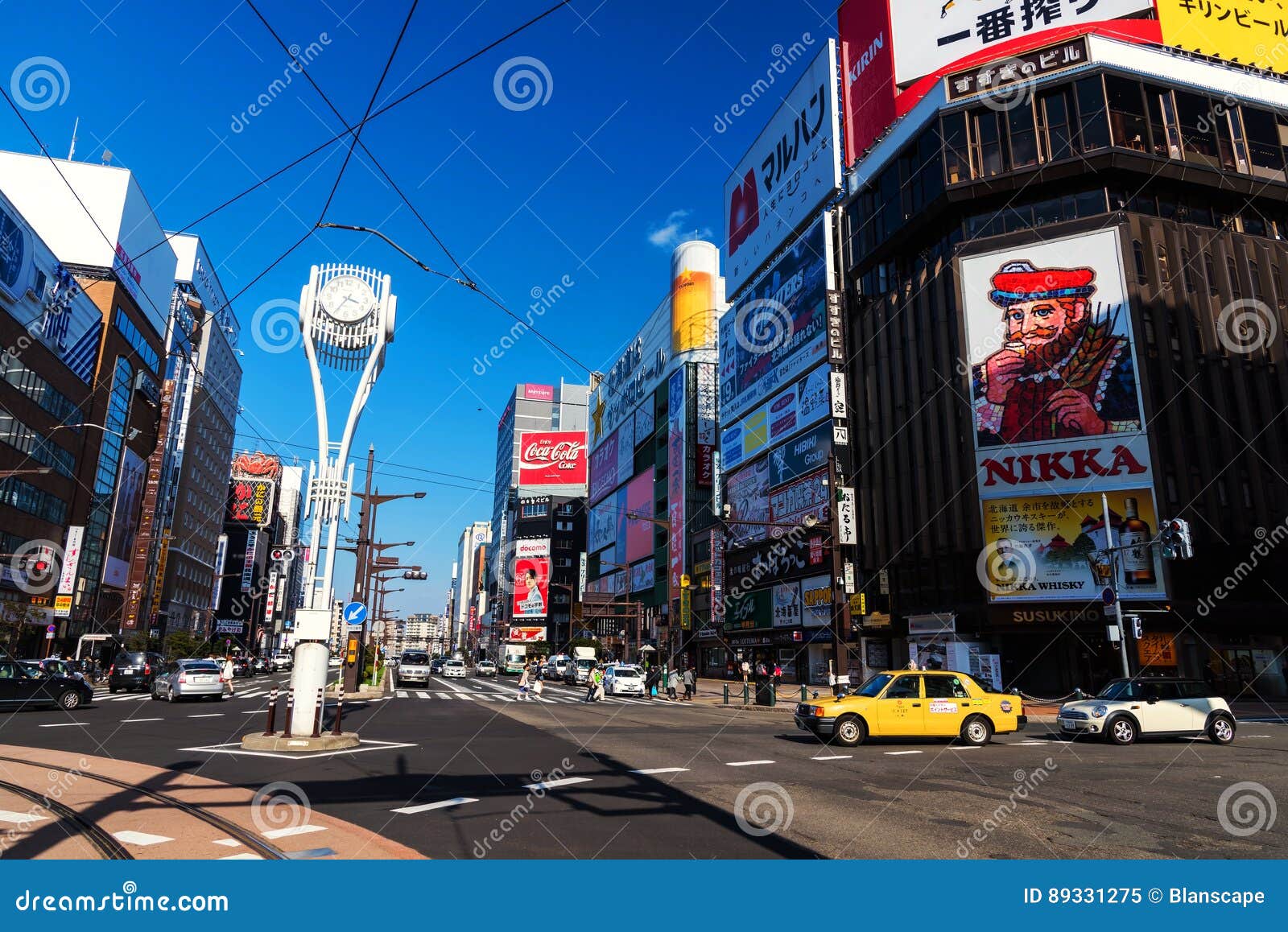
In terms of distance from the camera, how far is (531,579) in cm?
13250

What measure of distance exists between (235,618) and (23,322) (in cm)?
9394

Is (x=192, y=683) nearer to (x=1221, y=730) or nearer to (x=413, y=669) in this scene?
(x=413, y=669)

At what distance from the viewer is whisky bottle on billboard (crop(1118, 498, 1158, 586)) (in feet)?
114

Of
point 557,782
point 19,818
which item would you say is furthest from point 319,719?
point 19,818

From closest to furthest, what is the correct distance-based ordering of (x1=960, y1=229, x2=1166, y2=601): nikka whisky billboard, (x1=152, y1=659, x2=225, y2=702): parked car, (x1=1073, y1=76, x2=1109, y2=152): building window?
(x1=152, y1=659, x2=225, y2=702): parked car → (x1=960, y1=229, x2=1166, y2=601): nikka whisky billboard → (x1=1073, y1=76, x2=1109, y2=152): building window

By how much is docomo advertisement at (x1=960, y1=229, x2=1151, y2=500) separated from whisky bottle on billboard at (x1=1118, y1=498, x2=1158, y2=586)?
1524 mm

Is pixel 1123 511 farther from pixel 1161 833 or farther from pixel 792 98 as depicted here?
pixel 792 98

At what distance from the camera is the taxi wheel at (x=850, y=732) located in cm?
1598

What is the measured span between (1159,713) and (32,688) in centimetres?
2850

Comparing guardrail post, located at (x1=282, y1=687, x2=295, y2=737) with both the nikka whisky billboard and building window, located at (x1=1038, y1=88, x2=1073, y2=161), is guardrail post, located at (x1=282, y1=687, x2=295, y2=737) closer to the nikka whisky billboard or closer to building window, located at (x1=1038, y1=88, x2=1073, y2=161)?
the nikka whisky billboard

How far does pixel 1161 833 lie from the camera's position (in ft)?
24.4

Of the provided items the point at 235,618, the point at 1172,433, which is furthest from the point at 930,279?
the point at 235,618

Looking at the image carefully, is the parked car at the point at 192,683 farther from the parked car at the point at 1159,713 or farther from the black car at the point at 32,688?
the parked car at the point at 1159,713

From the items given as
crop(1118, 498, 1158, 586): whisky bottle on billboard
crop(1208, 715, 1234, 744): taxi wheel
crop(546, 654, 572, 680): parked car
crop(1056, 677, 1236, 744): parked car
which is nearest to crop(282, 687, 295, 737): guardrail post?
crop(1056, 677, 1236, 744): parked car
